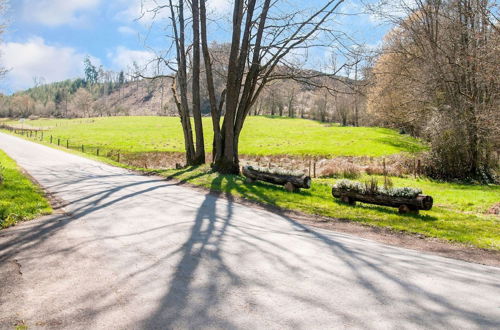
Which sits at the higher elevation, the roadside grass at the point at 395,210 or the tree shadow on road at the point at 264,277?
the tree shadow on road at the point at 264,277

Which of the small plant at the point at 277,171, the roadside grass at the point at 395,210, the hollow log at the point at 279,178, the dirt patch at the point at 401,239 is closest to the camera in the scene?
the dirt patch at the point at 401,239

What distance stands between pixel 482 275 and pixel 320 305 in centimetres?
328

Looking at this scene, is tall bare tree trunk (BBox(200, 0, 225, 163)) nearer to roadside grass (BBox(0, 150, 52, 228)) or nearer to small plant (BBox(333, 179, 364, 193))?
small plant (BBox(333, 179, 364, 193))

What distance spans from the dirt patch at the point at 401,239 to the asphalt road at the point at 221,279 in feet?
1.88

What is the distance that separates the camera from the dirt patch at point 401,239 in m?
7.16

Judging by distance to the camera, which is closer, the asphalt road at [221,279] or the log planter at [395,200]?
the asphalt road at [221,279]

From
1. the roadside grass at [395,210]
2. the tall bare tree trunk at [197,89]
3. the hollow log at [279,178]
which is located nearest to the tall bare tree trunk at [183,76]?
the tall bare tree trunk at [197,89]

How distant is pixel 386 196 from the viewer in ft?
35.8

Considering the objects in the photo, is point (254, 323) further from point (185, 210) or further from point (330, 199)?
point (330, 199)

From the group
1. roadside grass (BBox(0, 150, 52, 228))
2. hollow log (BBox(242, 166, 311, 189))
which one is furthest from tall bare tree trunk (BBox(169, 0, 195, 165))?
roadside grass (BBox(0, 150, 52, 228))

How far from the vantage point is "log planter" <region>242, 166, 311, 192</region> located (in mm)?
13492

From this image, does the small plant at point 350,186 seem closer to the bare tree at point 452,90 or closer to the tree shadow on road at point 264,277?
the tree shadow on road at point 264,277

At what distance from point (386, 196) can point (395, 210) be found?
2.59ft

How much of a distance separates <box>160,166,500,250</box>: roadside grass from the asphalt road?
2.17 m
